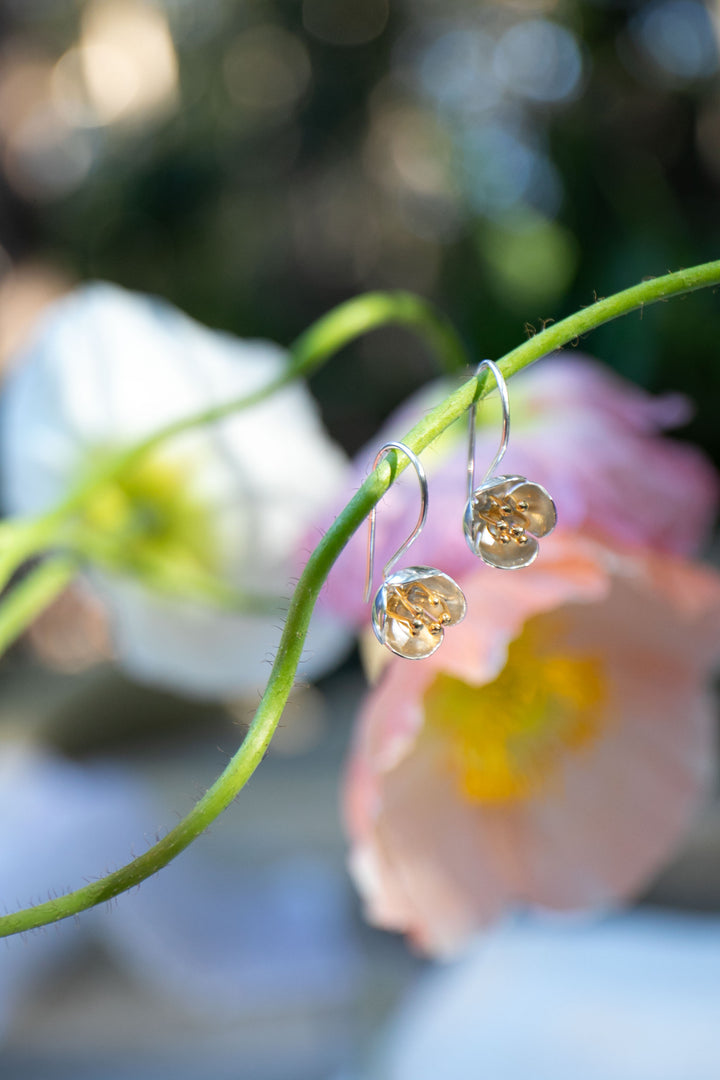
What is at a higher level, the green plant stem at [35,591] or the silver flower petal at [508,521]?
the green plant stem at [35,591]

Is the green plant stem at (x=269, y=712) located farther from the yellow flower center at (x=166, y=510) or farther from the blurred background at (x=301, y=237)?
the yellow flower center at (x=166, y=510)

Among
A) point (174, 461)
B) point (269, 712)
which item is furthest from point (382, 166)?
point (269, 712)

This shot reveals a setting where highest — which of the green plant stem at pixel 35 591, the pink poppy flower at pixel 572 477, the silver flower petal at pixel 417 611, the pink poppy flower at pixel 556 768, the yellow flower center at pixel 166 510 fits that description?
the yellow flower center at pixel 166 510

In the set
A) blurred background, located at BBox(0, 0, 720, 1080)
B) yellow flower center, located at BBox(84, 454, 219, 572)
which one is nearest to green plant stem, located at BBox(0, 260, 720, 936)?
blurred background, located at BBox(0, 0, 720, 1080)

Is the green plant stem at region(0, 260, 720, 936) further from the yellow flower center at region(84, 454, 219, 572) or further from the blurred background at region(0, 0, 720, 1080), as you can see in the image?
the yellow flower center at region(84, 454, 219, 572)

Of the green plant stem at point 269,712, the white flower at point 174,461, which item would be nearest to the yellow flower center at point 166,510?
the white flower at point 174,461

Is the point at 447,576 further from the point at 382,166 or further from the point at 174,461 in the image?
the point at 382,166

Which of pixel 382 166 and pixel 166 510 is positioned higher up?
pixel 382 166
